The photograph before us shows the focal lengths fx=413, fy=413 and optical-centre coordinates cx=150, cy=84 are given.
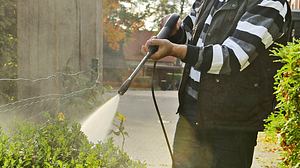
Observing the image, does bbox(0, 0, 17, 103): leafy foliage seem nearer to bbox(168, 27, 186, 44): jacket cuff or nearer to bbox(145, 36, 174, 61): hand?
bbox(168, 27, 186, 44): jacket cuff

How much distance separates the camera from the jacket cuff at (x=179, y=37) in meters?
2.29

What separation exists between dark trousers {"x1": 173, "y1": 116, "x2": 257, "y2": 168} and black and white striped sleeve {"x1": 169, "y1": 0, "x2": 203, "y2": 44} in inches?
17.2

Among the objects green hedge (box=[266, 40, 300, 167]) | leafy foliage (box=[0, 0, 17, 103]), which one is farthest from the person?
leafy foliage (box=[0, 0, 17, 103])

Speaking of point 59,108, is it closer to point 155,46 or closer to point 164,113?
point 155,46

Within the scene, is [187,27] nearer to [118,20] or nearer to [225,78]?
[225,78]

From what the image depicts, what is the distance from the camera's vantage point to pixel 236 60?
1.83 metres

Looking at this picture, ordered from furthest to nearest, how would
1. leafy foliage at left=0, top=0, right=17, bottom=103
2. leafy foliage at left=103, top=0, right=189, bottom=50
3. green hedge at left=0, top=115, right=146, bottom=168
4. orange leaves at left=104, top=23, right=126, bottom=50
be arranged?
1. orange leaves at left=104, top=23, right=126, bottom=50
2. leafy foliage at left=103, top=0, right=189, bottom=50
3. leafy foliage at left=0, top=0, right=17, bottom=103
4. green hedge at left=0, top=115, right=146, bottom=168

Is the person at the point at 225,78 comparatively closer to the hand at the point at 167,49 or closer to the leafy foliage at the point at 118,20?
the hand at the point at 167,49

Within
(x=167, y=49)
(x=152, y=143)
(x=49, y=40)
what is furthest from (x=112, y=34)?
(x=167, y=49)

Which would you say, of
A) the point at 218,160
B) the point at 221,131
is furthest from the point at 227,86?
the point at 218,160

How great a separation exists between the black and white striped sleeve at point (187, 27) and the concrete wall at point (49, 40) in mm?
Result: 1846

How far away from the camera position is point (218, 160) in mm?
2084

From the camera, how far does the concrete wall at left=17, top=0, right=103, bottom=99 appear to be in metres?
3.76

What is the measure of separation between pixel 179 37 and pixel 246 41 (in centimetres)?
57
